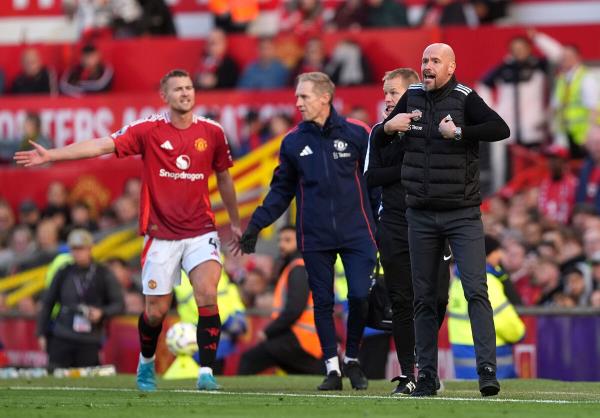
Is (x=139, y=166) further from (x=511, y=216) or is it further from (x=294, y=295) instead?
(x=294, y=295)

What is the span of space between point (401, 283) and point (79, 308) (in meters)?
7.48

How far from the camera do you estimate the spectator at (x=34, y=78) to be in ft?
81.0

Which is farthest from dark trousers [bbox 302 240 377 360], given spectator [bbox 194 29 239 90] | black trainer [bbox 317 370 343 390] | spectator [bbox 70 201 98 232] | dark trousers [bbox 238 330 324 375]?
spectator [bbox 194 29 239 90]

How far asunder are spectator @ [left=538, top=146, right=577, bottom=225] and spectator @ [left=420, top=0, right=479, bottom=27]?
9.97 feet

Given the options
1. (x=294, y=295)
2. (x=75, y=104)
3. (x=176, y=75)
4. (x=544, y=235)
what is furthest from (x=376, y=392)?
(x=75, y=104)

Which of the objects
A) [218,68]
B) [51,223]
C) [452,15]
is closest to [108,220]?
[51,223]

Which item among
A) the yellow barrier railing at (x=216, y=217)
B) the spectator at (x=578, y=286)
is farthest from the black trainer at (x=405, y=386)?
the yellow barrier railing at (x=216, y=217)

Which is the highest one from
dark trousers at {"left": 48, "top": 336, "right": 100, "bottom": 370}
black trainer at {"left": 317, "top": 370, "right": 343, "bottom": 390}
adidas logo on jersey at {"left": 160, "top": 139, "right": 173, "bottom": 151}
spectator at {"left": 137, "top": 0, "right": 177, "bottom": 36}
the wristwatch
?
spectator at {"left": 137, "top": 0, "right": 177, "bottom": 36}

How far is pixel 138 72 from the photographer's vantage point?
2469cm

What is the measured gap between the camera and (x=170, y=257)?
512 inches

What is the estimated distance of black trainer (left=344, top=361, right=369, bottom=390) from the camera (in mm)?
12559

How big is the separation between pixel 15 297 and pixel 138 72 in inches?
162

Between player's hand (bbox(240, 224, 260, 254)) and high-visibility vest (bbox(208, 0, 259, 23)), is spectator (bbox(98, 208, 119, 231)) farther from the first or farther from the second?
player's hand (bbox(240, 224, 260, 254))

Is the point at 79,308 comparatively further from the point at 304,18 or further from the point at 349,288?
the point at 304,18
